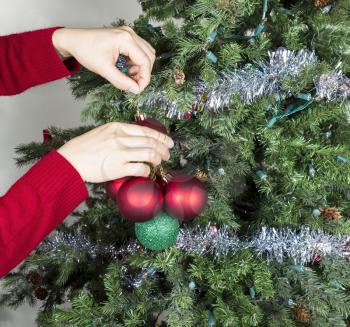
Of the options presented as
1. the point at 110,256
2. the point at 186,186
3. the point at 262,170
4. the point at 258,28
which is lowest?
the point at 110,256

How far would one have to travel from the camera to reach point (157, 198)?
1.60 ft

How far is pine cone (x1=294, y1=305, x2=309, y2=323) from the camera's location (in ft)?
2.26

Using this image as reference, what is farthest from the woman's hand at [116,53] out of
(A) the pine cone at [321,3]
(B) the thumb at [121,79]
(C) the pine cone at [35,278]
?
(C) the pine cone at [35,278]

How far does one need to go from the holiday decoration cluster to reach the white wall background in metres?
0.83

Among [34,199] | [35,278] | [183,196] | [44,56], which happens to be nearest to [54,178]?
[34,199]

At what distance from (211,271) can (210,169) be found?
6.0 inches

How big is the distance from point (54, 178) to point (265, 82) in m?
0.30

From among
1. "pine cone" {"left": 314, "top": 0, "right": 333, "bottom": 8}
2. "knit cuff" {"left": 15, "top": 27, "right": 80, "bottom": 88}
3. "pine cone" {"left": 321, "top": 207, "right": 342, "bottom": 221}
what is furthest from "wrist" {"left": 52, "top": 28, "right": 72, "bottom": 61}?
"pine cone" {"left": 321, "top": 207, "right": 342, "bottom": 221}

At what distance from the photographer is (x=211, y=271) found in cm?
65

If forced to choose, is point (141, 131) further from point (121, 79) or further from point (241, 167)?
point (241, 167)

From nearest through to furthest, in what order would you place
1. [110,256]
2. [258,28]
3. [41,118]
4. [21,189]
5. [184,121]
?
[21,189] → [258,28] → [184,121] → [110,256] → [41,118]

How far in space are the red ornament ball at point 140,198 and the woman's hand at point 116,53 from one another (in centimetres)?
12

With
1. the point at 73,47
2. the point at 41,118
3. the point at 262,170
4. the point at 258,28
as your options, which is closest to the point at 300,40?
the point at 258,28

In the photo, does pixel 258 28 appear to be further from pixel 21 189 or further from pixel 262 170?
pixel 21 189
